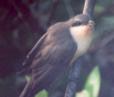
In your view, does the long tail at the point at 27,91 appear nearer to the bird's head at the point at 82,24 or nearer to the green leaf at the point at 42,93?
the green leaf at the point at 42,93

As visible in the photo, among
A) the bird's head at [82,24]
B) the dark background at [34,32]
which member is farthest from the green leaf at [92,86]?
the bird's head at [82,24]

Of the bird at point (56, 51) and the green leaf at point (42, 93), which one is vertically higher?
the bird at point (56, 51)

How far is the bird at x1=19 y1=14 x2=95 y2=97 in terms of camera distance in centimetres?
142

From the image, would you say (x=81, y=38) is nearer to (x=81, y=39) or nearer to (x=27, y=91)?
(x=81, y=39)

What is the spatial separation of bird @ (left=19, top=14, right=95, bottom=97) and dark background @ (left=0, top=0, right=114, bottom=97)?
24 mm

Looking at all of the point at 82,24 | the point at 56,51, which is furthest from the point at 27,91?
the point at 82,24

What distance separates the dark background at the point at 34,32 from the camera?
1452 mm

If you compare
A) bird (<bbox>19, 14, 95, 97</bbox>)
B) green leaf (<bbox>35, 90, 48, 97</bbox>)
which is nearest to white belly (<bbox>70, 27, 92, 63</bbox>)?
bird (<bbox>19, 14, 95, 97</bbox>)

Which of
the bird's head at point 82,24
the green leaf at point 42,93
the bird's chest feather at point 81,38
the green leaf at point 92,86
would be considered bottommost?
the green leaf at point 92,86

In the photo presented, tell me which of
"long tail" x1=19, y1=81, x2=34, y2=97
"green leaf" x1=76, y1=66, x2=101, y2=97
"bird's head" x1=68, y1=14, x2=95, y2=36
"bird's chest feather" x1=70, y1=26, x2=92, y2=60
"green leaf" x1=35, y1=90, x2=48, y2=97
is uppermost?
"bird's head" x1=68, y1=14, x2=95, y2=36

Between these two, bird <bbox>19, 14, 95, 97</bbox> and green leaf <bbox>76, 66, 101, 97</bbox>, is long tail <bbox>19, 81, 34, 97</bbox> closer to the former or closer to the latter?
bird <bbox>19, 14, 95, 97</bbox>

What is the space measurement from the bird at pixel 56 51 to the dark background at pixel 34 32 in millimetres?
24

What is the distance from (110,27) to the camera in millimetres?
1457

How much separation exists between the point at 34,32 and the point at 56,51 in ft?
0.33
